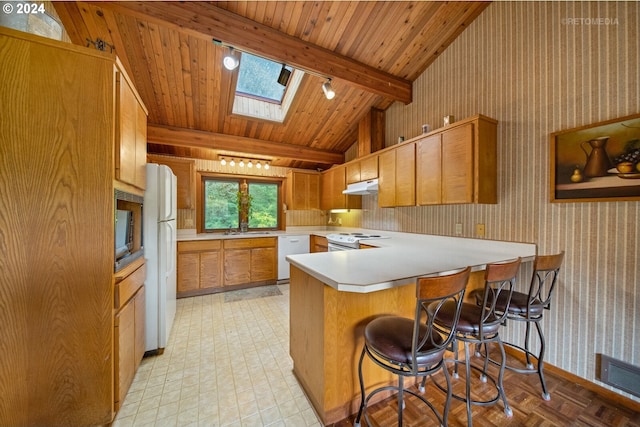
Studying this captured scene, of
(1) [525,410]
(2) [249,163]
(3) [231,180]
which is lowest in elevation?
(1) [525,410]

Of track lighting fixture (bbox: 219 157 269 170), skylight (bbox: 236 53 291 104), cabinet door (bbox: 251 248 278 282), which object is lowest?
cabinet door (bbox: 251 248 278 282)

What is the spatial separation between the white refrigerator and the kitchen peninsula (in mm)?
1308

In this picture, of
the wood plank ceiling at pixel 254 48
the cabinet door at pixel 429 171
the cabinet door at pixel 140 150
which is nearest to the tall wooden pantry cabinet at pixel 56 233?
the cabinet door at pixel 140 150

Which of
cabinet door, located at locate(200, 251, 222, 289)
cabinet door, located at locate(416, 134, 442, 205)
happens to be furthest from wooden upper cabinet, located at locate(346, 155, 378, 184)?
cabinet door, located at locate(200, 251, 222, 289)

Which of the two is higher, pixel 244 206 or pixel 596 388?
pixel 244 206

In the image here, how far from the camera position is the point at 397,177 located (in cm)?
294

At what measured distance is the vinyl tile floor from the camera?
141cm

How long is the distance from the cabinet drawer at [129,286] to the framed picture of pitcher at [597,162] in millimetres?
3252

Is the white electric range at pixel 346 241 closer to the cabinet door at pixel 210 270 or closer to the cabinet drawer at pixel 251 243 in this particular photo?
the cabinet drawer at pixel 251 243

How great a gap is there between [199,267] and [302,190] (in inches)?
91.1

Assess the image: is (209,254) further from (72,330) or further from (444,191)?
(444,191)

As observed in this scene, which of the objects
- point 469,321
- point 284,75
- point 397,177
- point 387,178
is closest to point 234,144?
point 284,75

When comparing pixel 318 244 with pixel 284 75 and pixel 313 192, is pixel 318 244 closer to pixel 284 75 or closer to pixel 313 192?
pixel 313 192

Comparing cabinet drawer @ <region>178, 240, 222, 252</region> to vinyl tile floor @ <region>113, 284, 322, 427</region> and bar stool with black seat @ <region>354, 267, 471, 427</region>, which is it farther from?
bar stool with black seat @ <region>354, 267, 471, 427</region>
